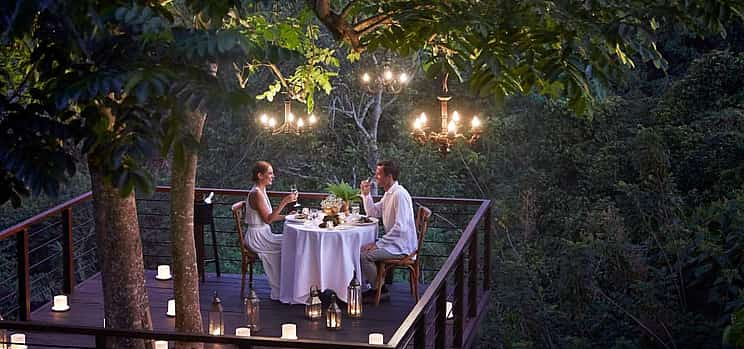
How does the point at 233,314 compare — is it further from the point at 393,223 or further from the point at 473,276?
the point at 473,276

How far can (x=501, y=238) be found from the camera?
13938mm

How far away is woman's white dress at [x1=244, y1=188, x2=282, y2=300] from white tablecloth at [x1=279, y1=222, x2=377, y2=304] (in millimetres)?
177

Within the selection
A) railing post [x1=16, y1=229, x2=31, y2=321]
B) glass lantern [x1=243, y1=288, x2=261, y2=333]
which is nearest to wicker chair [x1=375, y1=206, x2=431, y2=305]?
glass lantern [x1=243, y1=288, x2=261, y2=333]

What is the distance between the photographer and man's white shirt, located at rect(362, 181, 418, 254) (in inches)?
301

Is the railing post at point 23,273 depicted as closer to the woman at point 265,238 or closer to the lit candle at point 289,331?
the woman at point 265,238

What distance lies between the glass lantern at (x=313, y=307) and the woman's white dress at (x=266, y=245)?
672mm

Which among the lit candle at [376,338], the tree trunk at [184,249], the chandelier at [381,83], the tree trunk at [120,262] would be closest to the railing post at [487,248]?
the lit candle at [376,338]

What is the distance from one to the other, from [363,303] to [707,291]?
5.18 metres

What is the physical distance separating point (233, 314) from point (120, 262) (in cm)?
268

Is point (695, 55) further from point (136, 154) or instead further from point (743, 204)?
point (136, 154)

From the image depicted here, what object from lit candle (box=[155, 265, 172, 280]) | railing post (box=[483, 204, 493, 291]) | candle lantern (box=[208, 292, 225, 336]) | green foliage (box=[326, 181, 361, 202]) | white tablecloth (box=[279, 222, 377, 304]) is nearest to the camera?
candle lantern (box=[208, 292, 225, 336])

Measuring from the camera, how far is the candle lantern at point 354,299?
24.3 feet

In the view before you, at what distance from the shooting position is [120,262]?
510cm

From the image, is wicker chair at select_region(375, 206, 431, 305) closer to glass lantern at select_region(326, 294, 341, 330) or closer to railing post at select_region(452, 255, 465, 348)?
glass lantern at select_region(326, 294, 341, 330)
